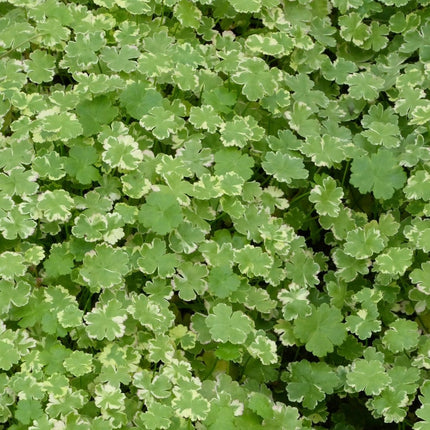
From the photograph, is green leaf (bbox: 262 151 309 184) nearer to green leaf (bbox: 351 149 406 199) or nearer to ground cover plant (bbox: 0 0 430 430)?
ground cover plant (bbox: 0 0 430 430)

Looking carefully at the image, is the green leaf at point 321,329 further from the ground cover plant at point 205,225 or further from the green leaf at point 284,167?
the green leaf at point 284,167

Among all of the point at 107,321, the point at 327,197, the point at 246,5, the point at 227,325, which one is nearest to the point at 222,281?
the point at 227,325

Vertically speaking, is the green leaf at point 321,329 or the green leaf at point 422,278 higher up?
the green leaf at point 422,278

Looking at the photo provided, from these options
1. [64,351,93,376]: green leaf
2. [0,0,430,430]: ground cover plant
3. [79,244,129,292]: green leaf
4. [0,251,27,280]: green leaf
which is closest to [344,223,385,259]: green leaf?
[0,0,430,430]: ground cover plant

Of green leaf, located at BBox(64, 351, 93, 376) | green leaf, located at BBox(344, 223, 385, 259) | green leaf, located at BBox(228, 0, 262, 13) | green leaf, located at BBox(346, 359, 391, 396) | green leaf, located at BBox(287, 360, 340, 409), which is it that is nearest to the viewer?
green leaf, located at BBox(64, 351, 93, 376)

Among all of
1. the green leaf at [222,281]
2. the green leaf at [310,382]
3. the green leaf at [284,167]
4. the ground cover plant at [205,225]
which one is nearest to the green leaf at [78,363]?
the ground cover plant at [205,225]

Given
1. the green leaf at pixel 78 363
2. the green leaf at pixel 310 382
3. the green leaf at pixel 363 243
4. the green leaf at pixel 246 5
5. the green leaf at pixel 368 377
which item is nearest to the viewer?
the green leaf at pixel 78 363

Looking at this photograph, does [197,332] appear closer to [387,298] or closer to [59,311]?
[59,311]

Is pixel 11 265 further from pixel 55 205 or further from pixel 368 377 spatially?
pixel 368 377

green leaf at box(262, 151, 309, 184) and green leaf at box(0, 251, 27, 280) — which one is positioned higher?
green leaf at box(262, 151, 309, 184)
